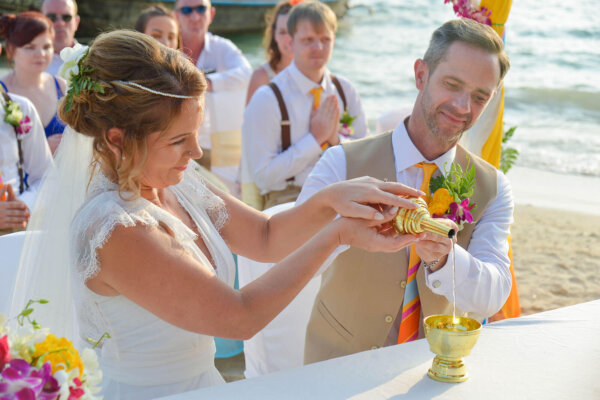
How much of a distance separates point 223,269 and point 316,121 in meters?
2.46

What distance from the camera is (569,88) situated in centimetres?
1623

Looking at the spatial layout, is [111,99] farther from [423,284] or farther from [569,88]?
[569,88]

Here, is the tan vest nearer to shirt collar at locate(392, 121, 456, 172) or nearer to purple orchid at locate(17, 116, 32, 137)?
shirt collar at locate(392, 121, 456, 172)

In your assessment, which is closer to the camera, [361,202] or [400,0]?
[361,202]

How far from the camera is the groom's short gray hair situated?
2.90m

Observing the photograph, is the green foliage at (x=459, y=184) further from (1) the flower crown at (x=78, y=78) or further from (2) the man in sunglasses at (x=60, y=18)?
(2) the man in sunglasses at (x=60, y=18)

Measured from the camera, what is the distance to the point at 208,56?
21.7 feet

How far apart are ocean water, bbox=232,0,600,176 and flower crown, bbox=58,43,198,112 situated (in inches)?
371

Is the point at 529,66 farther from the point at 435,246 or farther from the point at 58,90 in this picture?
the point at 435,246

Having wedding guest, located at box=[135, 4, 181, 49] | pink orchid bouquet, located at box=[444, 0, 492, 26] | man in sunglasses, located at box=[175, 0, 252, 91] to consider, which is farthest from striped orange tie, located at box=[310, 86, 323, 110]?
man in sunglasses, located at box=[175, 0, 252, 91]

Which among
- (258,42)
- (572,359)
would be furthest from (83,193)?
(258,42)

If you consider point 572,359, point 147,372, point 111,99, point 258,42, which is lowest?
point 258,42

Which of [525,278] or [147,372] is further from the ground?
[147,372]

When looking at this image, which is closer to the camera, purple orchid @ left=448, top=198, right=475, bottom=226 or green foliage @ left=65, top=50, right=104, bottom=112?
green foliage @ left=65, top=50, right=104, bottom=112
